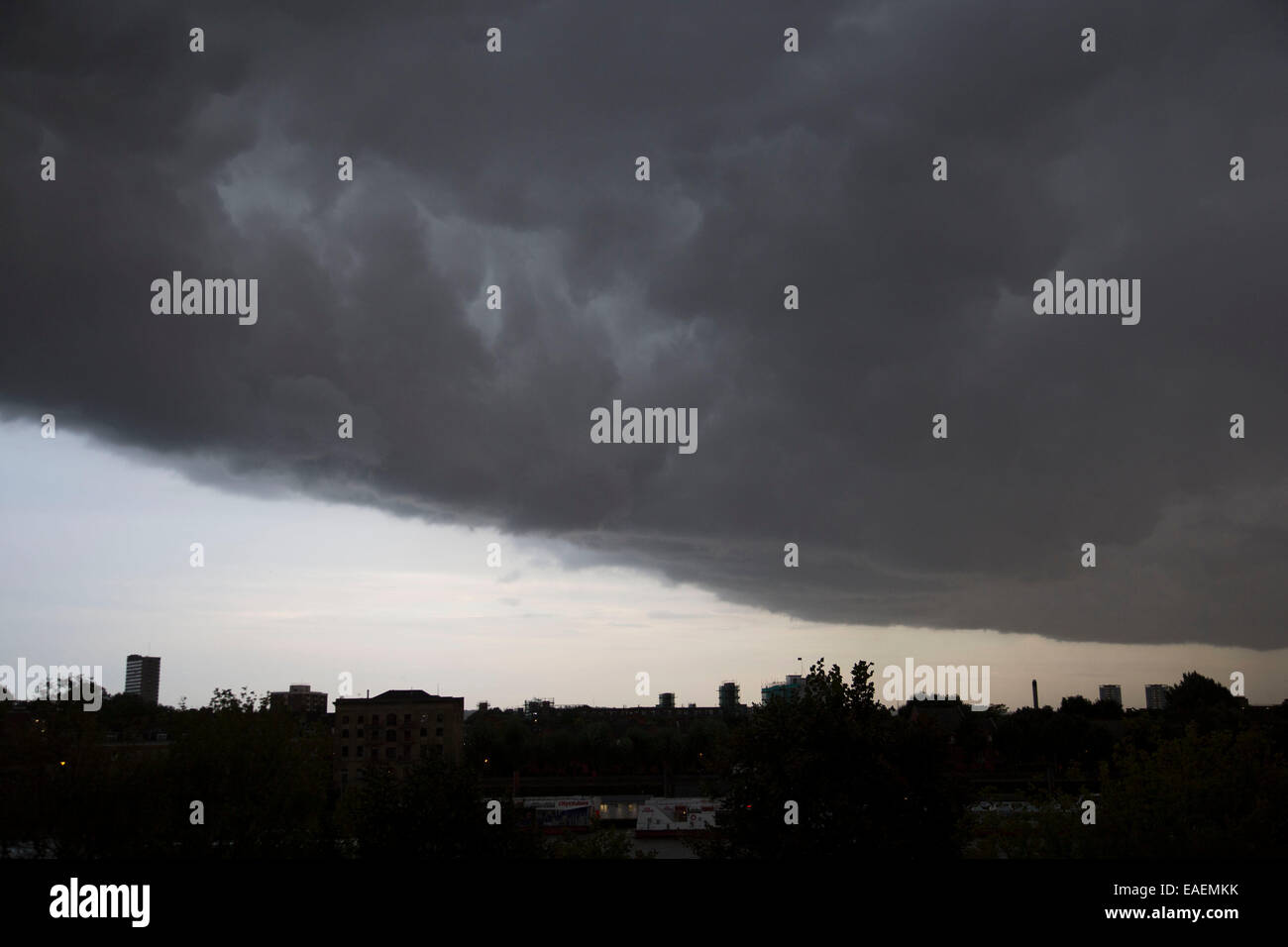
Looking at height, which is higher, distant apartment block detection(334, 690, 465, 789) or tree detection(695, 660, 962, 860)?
tree detection(695, 660, 962, 860)

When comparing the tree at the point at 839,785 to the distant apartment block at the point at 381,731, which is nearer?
the tree at the point at 839,785

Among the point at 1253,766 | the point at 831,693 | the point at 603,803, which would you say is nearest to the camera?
the point at 831,693

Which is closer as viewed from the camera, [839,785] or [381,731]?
[839,785]

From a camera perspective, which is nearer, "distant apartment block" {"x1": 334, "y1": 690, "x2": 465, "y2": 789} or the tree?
the tree

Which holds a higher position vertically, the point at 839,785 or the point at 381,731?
the point at 839,785

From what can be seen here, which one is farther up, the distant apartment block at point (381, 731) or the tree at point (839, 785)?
the tree at point (839, 785)

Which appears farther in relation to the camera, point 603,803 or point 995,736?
point 995,736

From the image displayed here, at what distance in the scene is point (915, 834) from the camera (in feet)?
86.9
